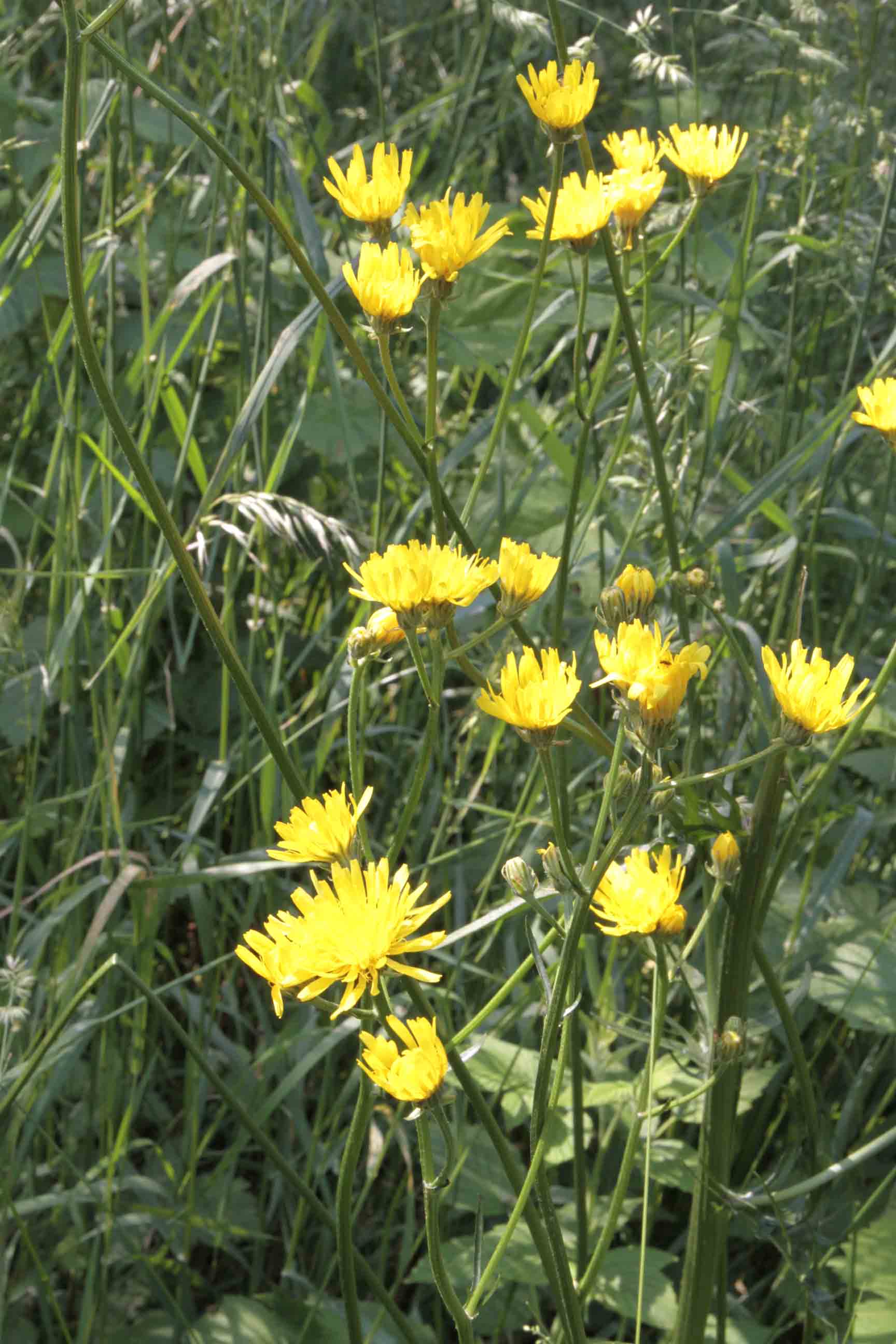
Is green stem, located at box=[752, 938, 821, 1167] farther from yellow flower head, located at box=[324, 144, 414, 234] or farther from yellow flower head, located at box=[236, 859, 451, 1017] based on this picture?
yellow flower head, located at box=[324, 144, 414, 234]

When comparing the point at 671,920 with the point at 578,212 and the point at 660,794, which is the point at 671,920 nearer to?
the point at 660,794

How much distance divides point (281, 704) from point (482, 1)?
37.7 inches

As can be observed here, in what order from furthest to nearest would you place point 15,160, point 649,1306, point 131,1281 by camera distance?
point 15,160, point 131,1281, point 649,1306

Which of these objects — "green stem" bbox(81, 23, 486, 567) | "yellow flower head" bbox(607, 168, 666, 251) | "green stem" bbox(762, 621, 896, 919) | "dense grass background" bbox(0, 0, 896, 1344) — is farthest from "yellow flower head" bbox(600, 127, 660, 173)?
"green stem" bbox(762, 621, 896, 919)

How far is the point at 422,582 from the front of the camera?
27.9 inches

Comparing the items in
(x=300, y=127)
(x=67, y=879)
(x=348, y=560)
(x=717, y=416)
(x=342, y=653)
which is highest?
(x=300, y=127)

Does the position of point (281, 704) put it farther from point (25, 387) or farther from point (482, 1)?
point (482, 1)

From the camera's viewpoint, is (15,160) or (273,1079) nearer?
(273,1079)

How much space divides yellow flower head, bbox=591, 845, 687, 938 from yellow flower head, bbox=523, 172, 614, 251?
434mm

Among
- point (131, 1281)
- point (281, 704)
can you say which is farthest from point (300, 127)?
point (131, 1281)

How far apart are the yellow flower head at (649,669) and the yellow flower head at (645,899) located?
0.13 metres

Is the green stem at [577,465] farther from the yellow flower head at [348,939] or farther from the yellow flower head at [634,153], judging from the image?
the yellow flower head at [348,939]

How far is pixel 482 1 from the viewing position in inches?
71.4

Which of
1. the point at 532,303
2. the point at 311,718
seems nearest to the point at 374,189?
the point at 532,303
